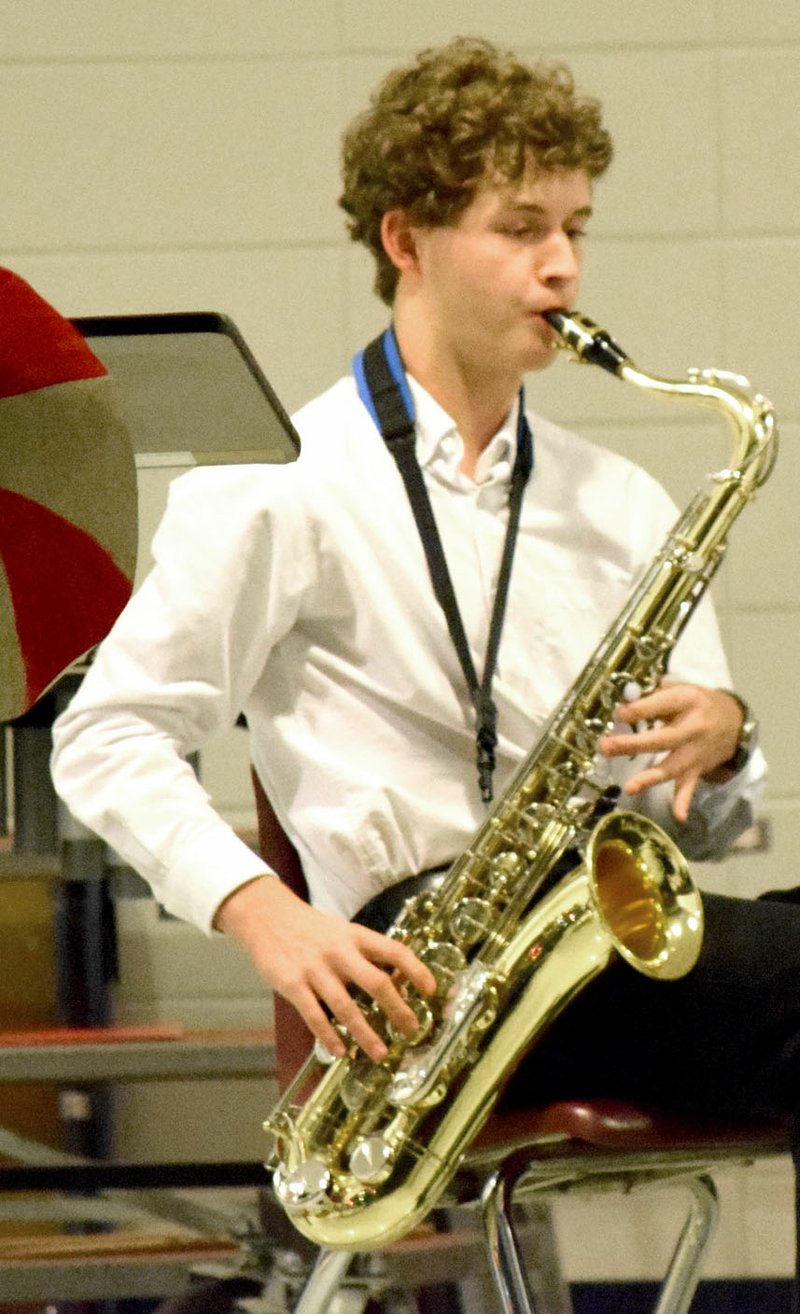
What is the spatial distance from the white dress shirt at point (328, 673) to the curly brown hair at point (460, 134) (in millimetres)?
248

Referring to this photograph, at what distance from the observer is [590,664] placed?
194 cm

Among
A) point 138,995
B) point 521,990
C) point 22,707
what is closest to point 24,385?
point 22,707

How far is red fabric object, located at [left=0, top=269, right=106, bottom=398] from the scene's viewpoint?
2.31ft

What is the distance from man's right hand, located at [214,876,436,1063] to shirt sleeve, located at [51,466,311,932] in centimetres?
12

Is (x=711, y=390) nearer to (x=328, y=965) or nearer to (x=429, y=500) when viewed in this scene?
(x=429, y=500)

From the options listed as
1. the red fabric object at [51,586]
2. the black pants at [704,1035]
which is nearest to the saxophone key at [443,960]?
the black pants at [704,1035]

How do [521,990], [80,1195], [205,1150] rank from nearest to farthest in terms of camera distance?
[521,990], [80,1195], [205,1150]

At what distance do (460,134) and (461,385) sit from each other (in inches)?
10.6

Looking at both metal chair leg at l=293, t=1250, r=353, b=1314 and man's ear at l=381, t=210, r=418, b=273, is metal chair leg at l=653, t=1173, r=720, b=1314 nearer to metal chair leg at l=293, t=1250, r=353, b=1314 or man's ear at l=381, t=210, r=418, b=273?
metal chair leg at l=293, t=1250, r=353, b=1314

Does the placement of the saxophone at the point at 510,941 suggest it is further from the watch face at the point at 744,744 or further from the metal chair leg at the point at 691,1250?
the metal chair leg at the point at 691,1250

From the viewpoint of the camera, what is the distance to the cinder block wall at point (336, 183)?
3.24 m

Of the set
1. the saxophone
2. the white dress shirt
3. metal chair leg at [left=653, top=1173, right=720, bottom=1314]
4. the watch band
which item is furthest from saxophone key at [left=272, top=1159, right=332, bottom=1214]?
the watch band

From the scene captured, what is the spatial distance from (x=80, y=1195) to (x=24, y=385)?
2144 mm

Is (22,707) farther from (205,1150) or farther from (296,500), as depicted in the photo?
(205,1150)
